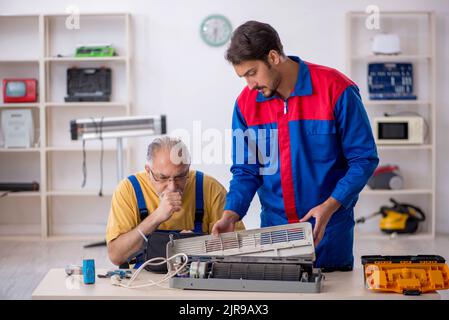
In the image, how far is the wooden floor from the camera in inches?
182

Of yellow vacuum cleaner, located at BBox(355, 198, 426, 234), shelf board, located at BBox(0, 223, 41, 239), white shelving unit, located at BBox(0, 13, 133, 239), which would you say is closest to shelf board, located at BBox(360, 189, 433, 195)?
yellow vacuum cleaner, located at BBox(355, 198, 426, 234)

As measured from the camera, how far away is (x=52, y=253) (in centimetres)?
553

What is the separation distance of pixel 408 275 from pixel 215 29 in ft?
14.5

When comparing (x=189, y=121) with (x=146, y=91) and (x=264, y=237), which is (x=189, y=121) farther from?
(x=264, y=237)

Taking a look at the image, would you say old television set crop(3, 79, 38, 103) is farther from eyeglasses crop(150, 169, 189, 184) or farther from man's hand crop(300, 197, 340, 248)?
man's hand crop(300, 197, 340, 248)

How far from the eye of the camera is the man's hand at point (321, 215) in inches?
87.0

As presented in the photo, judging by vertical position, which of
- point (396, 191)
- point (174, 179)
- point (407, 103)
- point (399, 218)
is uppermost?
point (407, 103)

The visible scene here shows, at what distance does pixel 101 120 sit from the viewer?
5.65m

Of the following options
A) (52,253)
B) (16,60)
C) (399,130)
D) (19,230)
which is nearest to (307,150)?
(52,253)

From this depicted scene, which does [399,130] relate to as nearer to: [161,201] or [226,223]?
[161,201]

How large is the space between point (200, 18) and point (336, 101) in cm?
405

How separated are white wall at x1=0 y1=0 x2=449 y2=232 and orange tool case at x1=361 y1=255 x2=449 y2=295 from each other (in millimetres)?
4182

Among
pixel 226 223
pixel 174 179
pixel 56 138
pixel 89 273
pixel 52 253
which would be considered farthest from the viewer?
pixel 56 138
